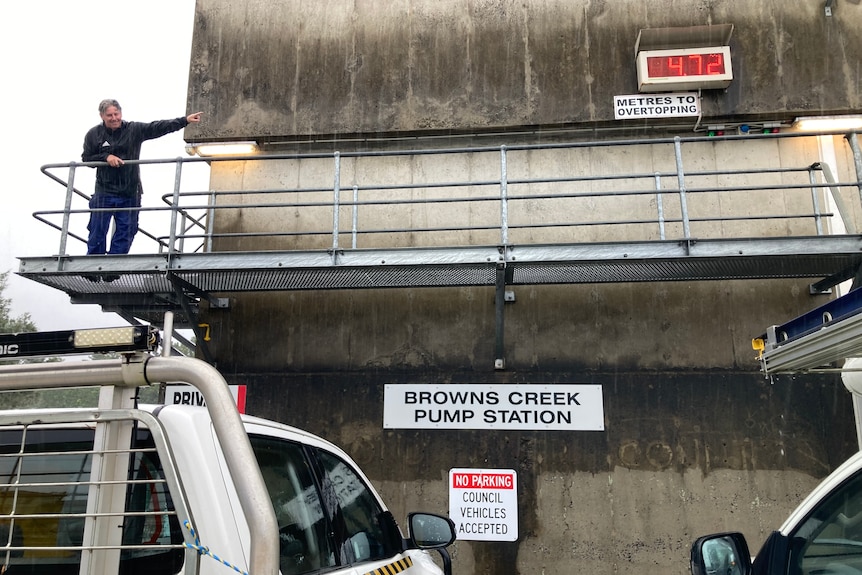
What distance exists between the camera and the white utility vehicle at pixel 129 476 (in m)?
1.68

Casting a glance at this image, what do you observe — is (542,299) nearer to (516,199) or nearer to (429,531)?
(516,199)

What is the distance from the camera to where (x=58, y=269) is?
7.37 metres

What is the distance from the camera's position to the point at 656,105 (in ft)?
28.0

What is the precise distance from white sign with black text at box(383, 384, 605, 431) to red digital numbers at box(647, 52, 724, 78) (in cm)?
407

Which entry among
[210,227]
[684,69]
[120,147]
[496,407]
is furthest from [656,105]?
[120,147]

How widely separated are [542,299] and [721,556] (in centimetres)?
559

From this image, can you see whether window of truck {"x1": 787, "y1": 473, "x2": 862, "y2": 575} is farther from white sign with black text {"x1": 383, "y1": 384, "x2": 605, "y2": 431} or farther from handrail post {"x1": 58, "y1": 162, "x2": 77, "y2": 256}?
handrail post {"x1": 58, "y1": 162, "x2": 77, "y2": 256}

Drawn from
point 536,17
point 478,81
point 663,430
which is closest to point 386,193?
point 478,81

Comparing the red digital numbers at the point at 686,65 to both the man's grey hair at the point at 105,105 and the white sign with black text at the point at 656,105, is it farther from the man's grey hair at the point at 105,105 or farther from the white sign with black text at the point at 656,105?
the man's grey hair at the point at 105,105

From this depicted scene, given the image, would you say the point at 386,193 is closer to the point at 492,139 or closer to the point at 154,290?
the point at 492,139

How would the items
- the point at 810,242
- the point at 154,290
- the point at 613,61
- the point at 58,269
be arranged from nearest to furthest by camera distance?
the point at 810,242
the point at 58,269
the point at 154,290
the point at 613,61

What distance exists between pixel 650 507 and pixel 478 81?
18.6ft

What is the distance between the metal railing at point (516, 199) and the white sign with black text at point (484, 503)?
2804 mm

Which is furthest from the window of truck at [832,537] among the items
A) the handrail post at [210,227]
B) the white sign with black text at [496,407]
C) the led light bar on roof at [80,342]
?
the handrail post at [210,227]
